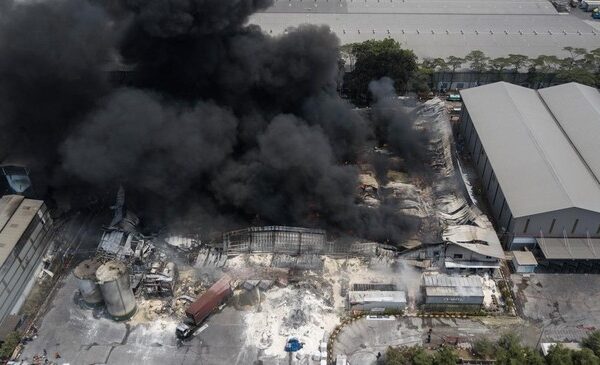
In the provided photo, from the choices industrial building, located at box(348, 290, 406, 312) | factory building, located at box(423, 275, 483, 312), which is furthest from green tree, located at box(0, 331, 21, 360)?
factory building, located at box(423, 275, 483, 312)

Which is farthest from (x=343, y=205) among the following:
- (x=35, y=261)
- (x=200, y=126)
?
(x=35, y=261)

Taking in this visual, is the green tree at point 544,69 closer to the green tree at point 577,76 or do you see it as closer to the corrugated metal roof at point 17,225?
the green tree at point 577,76

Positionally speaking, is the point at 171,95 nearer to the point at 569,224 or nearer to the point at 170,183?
the point at 170,183

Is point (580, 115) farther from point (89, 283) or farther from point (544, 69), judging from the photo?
point (89, 283)

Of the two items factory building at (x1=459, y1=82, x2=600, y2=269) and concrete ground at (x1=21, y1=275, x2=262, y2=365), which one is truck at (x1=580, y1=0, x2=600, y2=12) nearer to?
factory building at (x1=459, y1=82, x2=600, y2=269)

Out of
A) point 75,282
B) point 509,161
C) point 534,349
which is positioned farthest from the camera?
point 509,161
